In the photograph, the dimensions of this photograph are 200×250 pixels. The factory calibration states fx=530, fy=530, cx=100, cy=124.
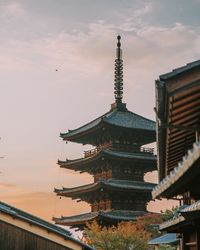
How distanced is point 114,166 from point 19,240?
38.4 meters

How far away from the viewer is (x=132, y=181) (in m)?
56.3

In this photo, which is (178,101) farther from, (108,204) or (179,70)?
(108,204)

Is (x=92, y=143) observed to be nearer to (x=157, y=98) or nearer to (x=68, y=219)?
(x=68, y=219)

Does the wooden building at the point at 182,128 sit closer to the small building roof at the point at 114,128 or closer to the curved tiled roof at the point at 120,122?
the small building roof at the point at 114,128

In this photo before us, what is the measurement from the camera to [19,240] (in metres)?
18.7

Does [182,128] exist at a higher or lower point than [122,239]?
lower

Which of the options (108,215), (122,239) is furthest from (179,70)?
(108,215)

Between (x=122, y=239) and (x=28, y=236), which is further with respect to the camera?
(x=122, y=239)

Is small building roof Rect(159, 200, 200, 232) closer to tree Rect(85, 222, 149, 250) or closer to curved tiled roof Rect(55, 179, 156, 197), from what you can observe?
tree Rect(85, 222, 149, 250)

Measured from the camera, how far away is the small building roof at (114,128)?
5716cm

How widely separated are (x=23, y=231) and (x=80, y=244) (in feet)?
8.23

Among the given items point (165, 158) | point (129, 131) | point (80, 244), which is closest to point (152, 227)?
point (129, 131)

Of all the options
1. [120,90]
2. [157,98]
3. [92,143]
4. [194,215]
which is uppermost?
[120,90]

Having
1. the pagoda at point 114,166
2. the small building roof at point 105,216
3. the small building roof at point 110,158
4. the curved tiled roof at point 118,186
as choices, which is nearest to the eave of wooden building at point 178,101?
the small building roof at point 105,216
